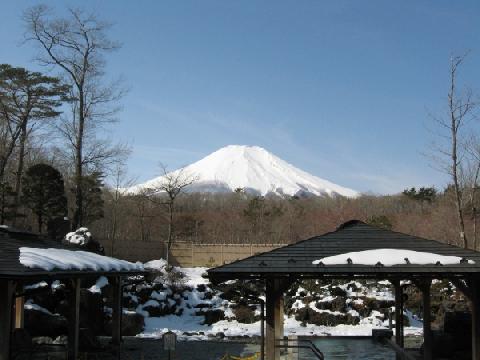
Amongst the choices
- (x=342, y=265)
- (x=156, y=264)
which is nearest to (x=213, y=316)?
(x=156, y=264)

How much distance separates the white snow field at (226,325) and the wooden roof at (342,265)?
9.44 m

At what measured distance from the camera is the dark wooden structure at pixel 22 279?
8391 millimetres

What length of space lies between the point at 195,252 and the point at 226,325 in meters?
10.3

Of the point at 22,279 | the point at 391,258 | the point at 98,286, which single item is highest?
the point at 391,258

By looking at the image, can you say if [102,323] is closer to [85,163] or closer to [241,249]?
[85,163]

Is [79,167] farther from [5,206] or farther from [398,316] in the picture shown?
[398,316]

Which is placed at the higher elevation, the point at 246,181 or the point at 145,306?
the point at 246,181

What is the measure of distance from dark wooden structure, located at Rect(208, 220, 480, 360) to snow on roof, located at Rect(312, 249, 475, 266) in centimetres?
9

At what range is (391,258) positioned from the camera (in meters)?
9.32

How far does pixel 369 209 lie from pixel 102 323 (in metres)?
31.5

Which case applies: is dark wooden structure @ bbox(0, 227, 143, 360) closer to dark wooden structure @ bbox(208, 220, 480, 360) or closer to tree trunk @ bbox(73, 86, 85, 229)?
dark wooden structure @ bbox(208, 220, 480, 360)

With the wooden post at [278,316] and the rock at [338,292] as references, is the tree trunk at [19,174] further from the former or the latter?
the wooden post at [278,316]

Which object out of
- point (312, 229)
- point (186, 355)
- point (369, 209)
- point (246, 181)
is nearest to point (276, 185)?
point (246, 181)

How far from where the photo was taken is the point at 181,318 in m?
23.1
